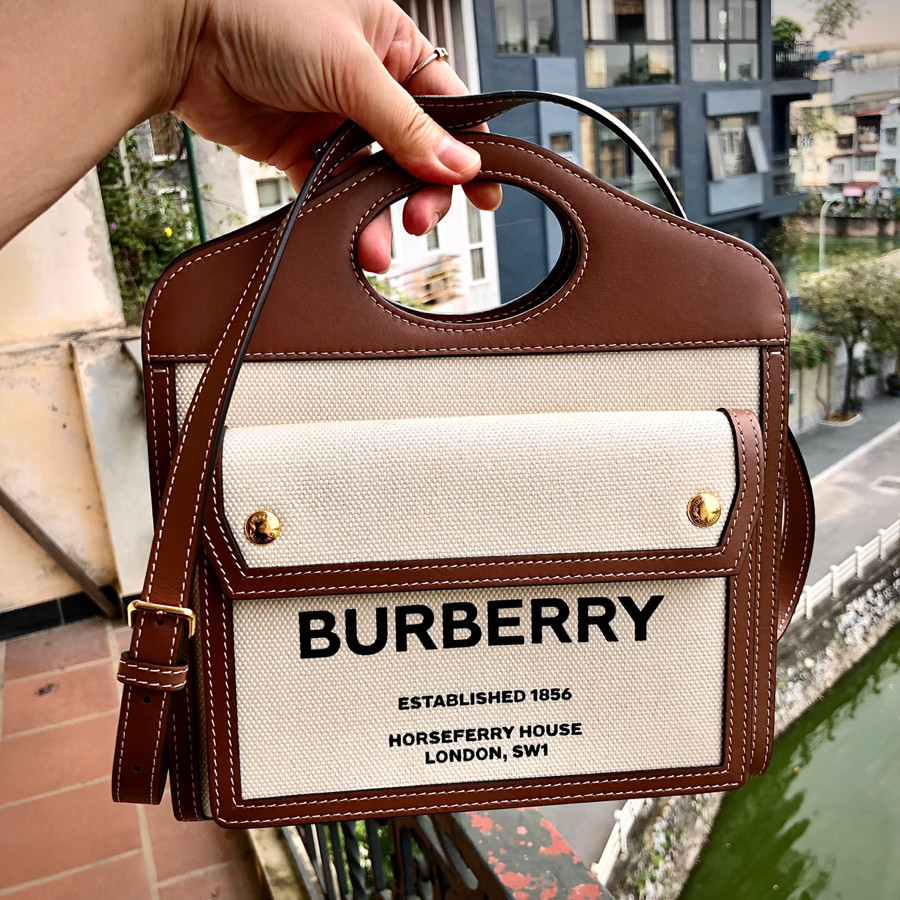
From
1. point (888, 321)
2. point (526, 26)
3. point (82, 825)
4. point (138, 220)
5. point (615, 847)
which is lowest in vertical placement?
point (615, 847)

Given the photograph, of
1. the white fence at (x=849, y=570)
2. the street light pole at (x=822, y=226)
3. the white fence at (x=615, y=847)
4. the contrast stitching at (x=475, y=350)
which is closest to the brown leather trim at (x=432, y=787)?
the contrast stitching at (x=475, y=350)

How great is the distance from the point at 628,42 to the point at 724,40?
1.18ft

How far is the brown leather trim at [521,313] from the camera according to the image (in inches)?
20.1

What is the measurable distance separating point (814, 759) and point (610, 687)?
2.91 meters

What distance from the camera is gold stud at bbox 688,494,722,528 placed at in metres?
0.53

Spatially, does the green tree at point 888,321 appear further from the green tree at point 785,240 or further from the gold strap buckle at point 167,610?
the gold strap buckle at point 167,610

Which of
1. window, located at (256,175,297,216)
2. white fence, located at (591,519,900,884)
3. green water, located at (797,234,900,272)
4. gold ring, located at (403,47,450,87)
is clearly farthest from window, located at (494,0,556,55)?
gold ring, located at (403,47,450,87)

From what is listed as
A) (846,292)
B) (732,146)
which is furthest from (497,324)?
(732,146)

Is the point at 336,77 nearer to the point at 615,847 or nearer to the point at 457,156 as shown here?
the point at 457,156

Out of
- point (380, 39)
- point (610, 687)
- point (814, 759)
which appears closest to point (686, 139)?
point (814, 759)

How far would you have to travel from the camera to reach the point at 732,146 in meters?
2.81

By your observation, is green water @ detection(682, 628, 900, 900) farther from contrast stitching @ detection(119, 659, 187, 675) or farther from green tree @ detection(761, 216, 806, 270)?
contrast stitching @ detection(119, 659, 187, 675)

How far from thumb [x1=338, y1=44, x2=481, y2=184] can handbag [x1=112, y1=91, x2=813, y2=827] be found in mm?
19

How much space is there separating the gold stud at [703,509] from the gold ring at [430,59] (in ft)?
1.27
